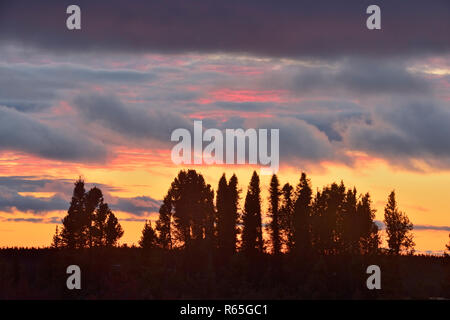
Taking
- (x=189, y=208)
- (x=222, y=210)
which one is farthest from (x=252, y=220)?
(x=189, y=208)

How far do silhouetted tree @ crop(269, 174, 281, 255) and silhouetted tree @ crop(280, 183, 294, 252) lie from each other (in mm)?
1225

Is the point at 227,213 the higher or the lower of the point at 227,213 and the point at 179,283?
the higher

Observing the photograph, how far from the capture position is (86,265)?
4784 cm

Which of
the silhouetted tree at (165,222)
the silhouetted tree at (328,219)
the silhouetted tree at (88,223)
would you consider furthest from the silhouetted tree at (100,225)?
the silhouetted tree at (328,219)

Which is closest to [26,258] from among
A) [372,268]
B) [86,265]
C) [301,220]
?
[301,220]

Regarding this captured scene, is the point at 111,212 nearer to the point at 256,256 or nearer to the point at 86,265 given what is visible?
the point at 256,256

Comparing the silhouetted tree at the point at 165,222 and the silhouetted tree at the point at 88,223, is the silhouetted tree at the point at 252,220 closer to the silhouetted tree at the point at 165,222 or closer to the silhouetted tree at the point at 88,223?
the silhouetted tree at the point at 165,222

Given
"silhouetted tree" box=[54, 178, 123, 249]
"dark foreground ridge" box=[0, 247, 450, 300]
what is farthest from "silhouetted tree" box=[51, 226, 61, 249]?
"dark foreground ridge" box=[0, 247, 450, 300]

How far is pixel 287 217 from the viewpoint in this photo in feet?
343

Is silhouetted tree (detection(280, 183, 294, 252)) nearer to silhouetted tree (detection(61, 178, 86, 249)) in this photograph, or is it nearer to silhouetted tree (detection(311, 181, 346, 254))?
silhouetted tree (detection(311, 181, 346, 254))

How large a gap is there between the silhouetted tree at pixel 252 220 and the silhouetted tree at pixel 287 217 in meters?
4.29

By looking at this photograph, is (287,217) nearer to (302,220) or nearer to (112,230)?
(302,220)

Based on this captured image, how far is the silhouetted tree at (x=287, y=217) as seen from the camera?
336ft

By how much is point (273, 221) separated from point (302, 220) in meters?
5.35
